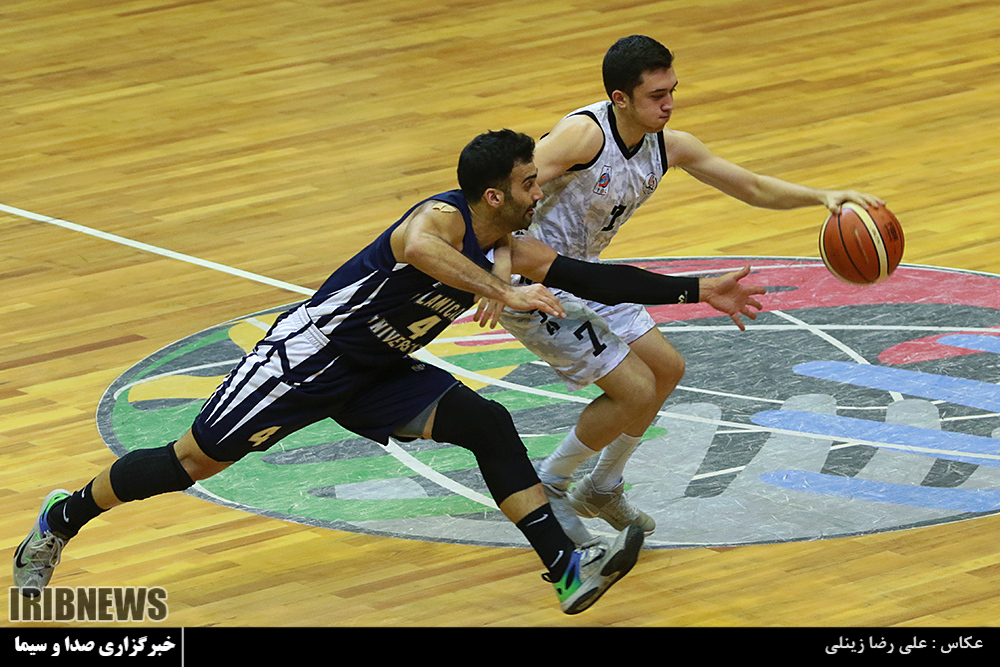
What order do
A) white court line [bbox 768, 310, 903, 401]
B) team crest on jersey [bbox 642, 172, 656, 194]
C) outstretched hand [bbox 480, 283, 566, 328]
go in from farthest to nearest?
1. white court line [bbox 768, 310, 903, 401]
2. team crest on jersey [bbox 642, 172, 656, 194]
3. outstretched hand [bbox 480, 283, 566, 328]

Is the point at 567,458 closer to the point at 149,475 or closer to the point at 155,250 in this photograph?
the point at 149,475

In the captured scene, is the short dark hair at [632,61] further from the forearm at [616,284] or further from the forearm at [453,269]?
the forearm at [453,269]

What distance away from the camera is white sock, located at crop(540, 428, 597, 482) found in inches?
226

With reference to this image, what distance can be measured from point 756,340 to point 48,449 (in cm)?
309

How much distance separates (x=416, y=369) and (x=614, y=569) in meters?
0.91

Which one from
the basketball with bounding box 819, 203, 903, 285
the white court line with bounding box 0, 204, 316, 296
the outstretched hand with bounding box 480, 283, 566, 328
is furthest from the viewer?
the white court line with bounding box 0, 204, 316, 296

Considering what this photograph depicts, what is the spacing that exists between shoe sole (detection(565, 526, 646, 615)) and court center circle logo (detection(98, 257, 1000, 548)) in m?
0.78

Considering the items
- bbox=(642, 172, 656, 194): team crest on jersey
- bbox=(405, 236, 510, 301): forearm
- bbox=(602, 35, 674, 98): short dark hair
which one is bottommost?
bbox=(405, 236, 510, 301): forearm

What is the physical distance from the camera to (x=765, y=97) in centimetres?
1132

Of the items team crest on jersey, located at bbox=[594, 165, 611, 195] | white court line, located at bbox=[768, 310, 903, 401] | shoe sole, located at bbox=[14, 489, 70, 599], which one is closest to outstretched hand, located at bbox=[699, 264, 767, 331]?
team crest on jersey, located at bbox=[594, 165, 611, 195]

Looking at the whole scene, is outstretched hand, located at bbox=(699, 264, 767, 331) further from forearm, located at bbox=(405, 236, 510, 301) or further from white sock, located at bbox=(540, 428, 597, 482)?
white sock, located at bbox=(540, 428, 597, 482)

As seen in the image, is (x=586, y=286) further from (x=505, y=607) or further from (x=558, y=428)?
(x=558, y=428)

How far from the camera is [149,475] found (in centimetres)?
531
